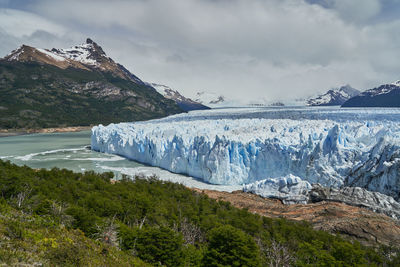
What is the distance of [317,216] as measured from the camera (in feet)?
51.7

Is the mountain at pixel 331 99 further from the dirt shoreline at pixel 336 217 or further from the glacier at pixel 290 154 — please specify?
the dirt shoreline at pixel 336 217

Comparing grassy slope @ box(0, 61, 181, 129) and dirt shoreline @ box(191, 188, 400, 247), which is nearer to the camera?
dirt shoreline @ box(191, 188, 400, 247)

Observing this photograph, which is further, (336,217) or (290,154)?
(290,154)

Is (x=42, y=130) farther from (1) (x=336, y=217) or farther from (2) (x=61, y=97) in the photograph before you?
(1) (x=336, y=217)

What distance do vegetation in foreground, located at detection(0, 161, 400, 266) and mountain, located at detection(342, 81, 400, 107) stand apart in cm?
8172

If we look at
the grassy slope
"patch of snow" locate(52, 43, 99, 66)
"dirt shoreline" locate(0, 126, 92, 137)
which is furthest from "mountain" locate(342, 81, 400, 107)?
"patch of snow" locate(52, 43, 99, 66)

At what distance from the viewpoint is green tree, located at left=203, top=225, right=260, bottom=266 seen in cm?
800

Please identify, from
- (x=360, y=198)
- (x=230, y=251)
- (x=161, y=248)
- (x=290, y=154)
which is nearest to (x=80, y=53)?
(x=290, y=154)

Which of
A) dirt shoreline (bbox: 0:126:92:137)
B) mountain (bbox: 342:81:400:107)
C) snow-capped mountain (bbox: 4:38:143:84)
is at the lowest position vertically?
dirt shoreline (bbox: 0:126:92:137)

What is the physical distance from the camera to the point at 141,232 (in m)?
9.61

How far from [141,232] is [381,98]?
318 ft

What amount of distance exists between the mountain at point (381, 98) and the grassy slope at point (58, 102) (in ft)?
218

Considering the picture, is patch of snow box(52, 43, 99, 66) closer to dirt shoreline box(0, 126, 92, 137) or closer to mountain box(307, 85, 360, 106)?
dirt shoreline box(0, 126, 92, 137)

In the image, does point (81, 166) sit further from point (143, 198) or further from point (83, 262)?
point (83, 262)
